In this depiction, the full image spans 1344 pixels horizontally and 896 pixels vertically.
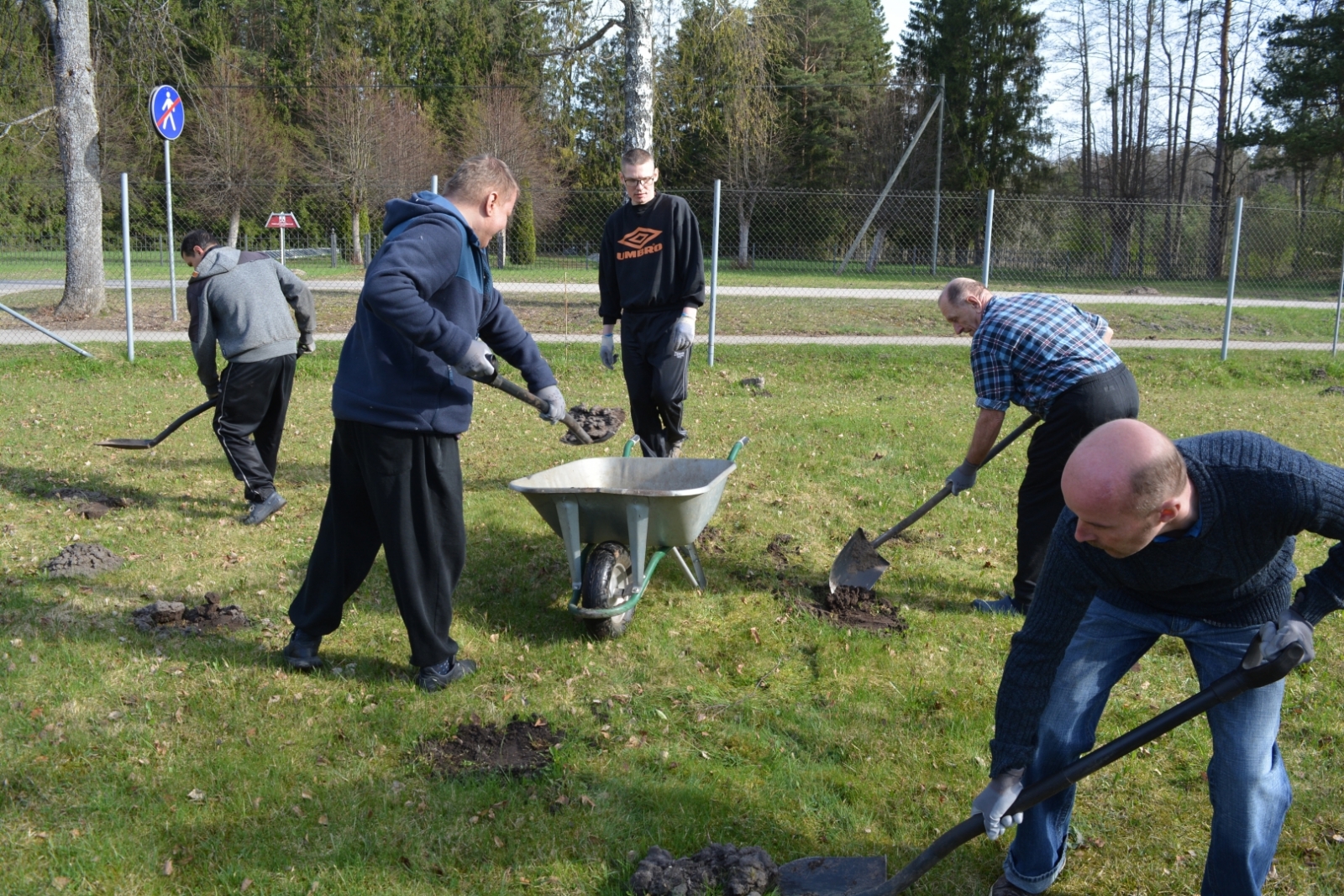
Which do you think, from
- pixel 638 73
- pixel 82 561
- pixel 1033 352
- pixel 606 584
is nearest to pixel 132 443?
pixel 82 561

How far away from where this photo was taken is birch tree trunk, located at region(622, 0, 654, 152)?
12.3m

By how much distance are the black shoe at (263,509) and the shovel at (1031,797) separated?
14.1ft

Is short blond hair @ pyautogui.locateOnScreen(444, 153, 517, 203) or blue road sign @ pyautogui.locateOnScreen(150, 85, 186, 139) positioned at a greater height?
blue road sign @ pyautogui.locateOnScreen(150, 85, 186, 139)

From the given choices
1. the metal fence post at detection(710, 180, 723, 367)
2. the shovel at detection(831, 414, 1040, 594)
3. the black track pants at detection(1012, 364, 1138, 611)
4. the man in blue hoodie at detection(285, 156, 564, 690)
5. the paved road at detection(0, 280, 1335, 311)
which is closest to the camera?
the man in blue hoodie at detection(285, 156, 564, 690)

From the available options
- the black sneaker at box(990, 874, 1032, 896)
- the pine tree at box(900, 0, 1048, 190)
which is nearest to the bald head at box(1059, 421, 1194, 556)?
the black sneaker at box(990, 874, 1032, 896)

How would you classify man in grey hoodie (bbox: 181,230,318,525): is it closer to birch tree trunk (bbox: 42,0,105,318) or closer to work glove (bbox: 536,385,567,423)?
work glove (bbox: 536,385,567,423)

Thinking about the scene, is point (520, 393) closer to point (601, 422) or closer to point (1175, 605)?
point (601, 422)

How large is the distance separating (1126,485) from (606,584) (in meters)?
2.51

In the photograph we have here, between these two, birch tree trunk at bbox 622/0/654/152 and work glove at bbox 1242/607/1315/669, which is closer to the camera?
work glove at bbox 1242/607/1315/669

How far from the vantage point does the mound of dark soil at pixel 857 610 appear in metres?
4.52

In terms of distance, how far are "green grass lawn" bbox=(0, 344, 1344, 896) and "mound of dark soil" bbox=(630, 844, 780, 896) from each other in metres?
0.12

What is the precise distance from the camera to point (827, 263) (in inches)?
793

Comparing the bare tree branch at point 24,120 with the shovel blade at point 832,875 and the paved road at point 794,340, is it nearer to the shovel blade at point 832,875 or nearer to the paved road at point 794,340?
the paved road at point 794,340

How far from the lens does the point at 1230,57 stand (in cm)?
A: 3175
